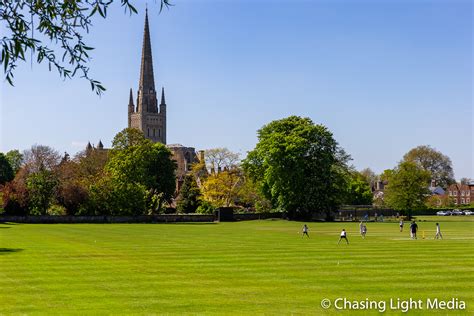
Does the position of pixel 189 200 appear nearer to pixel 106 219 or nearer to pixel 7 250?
pixel 106 219

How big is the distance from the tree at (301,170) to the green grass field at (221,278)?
50850 mm

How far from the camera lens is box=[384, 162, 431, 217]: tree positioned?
101 meters

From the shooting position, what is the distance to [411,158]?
172750 mm

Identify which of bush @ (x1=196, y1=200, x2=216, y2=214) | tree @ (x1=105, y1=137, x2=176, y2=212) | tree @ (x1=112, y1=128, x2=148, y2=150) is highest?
tree @ (x1=112, y1=128, x2=148, y2=150)

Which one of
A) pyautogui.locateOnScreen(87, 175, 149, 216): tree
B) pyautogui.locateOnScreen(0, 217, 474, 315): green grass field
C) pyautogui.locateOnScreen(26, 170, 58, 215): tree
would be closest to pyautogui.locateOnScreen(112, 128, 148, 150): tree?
pyautogui.locateOnScreen(87, 175, 149, 216): tree

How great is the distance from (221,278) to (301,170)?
64.7 m

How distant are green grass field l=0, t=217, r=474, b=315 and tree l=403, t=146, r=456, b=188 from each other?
140m

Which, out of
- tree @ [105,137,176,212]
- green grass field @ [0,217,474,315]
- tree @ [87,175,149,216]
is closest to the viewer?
green grass field @ [0,217,474,315]

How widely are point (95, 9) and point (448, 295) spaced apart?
15.5m

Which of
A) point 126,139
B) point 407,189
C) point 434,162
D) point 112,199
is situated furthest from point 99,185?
point 434,162

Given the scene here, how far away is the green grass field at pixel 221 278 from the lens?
18359mm

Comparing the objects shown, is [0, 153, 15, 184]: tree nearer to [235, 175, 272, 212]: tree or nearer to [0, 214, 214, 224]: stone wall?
[235, 175, 272, 212]: tree

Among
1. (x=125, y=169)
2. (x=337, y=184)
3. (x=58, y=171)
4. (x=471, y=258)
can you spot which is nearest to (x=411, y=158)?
(x=337, y=184)

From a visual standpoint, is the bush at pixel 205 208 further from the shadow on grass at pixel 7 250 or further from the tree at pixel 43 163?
the shadow on grass at pixel 7 250
